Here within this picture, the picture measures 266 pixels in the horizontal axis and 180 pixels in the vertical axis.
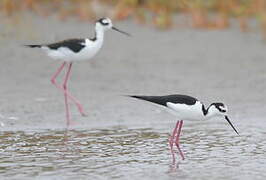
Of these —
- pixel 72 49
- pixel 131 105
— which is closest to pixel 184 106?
pixel 131 105

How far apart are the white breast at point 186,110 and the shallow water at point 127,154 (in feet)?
1.00

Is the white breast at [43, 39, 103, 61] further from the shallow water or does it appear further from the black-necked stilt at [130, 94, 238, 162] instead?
the black-necked stilt at [130, 94, 238, 162]

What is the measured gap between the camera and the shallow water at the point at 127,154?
6457 millimetres

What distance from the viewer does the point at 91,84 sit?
9.85 metres

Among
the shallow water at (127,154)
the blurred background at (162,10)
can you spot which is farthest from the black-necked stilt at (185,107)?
the blurred background at (162,10)

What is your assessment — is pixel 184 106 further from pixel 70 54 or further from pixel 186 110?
pixel 70 54

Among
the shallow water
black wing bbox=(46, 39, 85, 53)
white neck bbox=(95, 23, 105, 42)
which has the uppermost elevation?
white neck bbox=(95, 23, 105, 42)

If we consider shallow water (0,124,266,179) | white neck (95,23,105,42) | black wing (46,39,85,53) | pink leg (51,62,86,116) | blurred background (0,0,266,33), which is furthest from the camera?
blurred background (0,0,266,33)

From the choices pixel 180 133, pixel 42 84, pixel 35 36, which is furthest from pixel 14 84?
pixel 180 133

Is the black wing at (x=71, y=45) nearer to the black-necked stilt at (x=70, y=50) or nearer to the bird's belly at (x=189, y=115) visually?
the black-necked stilt at (x=70, y=50)

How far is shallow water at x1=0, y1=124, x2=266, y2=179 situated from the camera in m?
6.46

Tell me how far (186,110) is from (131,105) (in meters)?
2.00

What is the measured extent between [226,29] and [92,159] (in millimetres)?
4986

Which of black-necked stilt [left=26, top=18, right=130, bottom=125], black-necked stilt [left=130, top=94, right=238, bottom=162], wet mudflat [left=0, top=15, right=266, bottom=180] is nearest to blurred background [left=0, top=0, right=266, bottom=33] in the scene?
wet mudflat [left=0, top=15, right=266, bottom=180]
